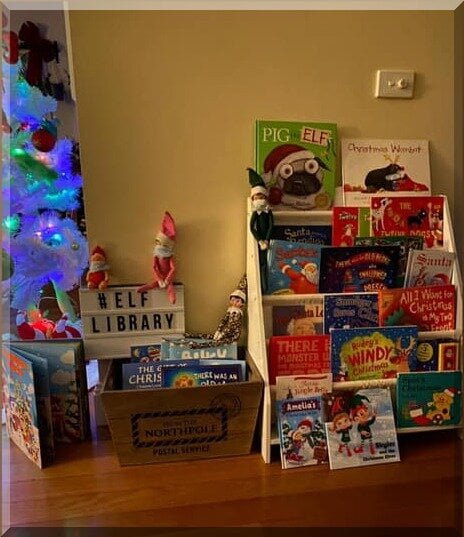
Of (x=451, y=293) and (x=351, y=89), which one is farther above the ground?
(x=351, y=89)

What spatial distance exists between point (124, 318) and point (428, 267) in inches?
30.8

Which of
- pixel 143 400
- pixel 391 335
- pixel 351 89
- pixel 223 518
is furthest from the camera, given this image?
pixel 351 89

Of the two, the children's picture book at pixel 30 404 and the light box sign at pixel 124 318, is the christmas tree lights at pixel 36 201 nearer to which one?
the light box sign at pixel 124 318

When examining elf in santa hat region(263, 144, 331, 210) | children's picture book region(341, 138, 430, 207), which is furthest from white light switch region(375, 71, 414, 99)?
elf in santa hat region(263, 144, 331, 210)

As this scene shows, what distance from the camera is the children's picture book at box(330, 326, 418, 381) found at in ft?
4.00

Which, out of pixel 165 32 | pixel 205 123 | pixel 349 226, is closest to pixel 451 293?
pixel 349 226

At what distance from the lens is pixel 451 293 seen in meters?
1.28

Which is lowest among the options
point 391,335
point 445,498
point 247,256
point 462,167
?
point 445,498

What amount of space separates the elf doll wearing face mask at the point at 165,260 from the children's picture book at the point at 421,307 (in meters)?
0.53

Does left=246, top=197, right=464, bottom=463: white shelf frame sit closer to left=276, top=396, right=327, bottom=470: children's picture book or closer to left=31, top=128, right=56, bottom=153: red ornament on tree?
left=276, top=396, right=327, bottom=470: children's picture book

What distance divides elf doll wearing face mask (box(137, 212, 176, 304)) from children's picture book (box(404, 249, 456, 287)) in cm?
59

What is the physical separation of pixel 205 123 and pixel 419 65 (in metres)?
0.59

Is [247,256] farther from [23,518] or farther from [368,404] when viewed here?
[23,518]

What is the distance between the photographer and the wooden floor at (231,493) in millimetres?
1010
